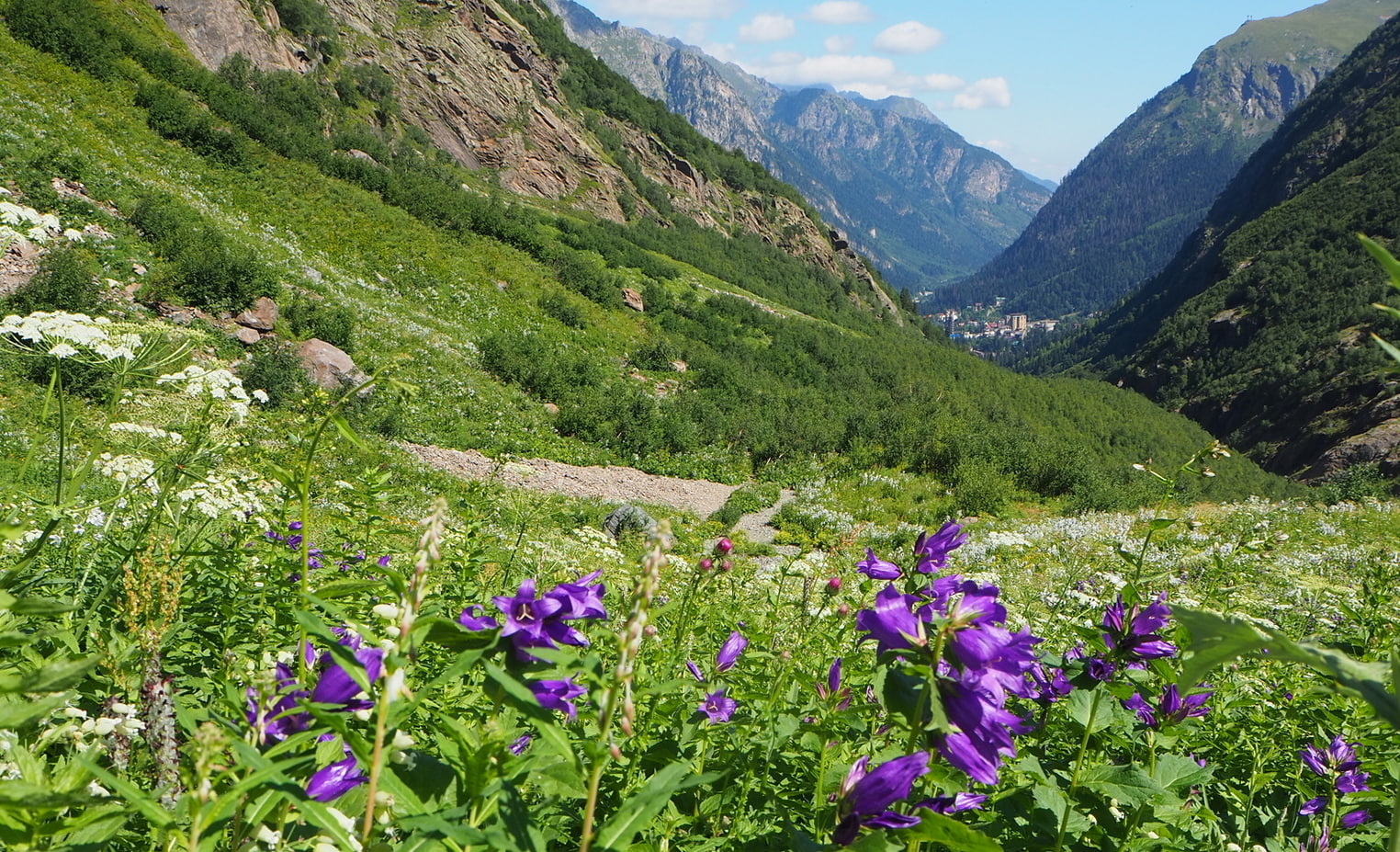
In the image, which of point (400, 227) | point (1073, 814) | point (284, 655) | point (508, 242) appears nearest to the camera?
point (1073, 814)

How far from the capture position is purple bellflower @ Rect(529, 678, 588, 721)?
3.94ft

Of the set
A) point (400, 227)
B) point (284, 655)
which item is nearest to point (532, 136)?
point (400, 227)

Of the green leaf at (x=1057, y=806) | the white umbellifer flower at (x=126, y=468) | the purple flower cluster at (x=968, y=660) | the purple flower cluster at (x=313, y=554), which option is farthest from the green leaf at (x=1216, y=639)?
the white umbellifer flower at (x=126, y=468)

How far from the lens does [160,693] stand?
3.60 ft

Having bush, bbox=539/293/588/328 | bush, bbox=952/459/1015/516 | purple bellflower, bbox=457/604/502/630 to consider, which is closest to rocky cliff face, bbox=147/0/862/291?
bush, bbox=539/293/588/328

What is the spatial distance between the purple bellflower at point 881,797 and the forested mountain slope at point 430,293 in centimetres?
865

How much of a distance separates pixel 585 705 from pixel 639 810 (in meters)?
0.43

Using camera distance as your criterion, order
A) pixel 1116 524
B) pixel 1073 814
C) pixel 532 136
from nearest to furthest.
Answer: pixel 1073 814 < pixel 1116 524 < pixel 532 136

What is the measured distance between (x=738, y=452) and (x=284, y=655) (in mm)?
16928

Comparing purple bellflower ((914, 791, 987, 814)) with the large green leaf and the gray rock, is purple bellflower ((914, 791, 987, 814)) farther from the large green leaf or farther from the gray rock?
the gray rock

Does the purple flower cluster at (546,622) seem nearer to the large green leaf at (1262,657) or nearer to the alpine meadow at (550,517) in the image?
the alpine meadow at (550,517)

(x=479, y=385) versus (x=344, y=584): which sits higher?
(x=344, y=584)

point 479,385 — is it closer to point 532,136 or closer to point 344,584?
point 344,584

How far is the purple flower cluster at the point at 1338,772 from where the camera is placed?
2236 mm
